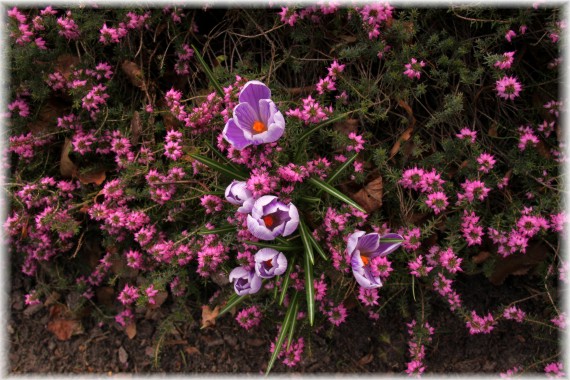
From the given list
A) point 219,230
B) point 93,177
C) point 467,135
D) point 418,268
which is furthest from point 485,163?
point 93,177

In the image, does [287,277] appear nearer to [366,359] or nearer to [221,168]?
[221,168]

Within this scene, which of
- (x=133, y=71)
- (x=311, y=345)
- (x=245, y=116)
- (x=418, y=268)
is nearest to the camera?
(x=245, y=116)

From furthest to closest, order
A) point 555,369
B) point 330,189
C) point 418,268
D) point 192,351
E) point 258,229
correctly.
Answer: point 192,351, point 555,369, point 418,268, point 330,189, point 258,229

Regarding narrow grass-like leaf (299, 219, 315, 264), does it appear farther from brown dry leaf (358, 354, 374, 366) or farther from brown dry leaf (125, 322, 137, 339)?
brown dry leaf (125, 322, 137, 339)

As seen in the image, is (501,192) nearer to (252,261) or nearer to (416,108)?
(416,108)

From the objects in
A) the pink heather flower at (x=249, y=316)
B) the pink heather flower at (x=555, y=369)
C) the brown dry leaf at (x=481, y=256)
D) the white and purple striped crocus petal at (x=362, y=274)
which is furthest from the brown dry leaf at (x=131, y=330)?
the pink heather flower at (x=555, y=369)

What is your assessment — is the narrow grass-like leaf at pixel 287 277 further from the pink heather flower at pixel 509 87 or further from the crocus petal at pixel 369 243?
the pink heather flower at pixel 509 87

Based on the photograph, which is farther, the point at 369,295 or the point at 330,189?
the point at 369,295
